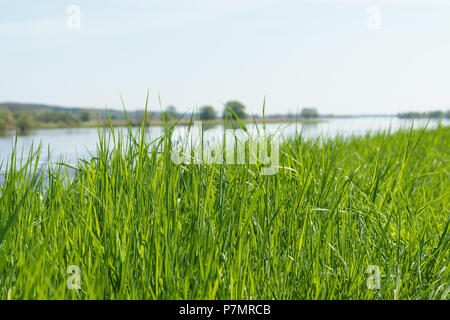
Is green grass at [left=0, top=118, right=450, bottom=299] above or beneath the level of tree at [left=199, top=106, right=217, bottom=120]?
beneath

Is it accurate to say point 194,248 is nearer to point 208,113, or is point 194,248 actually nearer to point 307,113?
point 208,113

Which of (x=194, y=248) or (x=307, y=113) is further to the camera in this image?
(x=307, y=113)

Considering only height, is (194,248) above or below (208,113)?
below

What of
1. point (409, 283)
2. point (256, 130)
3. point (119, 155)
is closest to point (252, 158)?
point (256, 130)

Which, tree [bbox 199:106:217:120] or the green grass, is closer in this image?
the green grass

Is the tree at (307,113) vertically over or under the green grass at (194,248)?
over

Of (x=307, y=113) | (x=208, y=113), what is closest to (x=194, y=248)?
(x=208, y=113)

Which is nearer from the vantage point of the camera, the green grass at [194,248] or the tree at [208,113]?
the green grass at [194,248]
